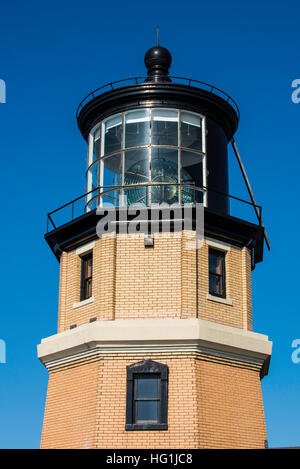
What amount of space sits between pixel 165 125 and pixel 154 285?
4.34 metres

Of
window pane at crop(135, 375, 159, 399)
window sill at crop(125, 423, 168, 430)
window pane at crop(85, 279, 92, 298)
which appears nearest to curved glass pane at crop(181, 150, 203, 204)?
window pane at crop(85, 279, 92, 298)

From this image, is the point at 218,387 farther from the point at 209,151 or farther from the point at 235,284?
the point at 209,151

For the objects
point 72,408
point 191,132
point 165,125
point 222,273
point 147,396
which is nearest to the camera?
point 147,396

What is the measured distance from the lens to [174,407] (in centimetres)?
1762

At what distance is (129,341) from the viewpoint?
714 inches

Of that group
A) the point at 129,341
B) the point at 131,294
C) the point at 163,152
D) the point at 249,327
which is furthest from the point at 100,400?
the point at 163,152

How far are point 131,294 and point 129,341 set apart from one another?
1.27 meters

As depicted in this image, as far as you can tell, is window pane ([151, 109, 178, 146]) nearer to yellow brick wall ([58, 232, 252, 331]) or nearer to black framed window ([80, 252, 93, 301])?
yellow brick wall ([58, 232, 252, 331])

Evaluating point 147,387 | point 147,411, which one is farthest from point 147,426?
point 147,387

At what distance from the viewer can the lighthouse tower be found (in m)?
17.8

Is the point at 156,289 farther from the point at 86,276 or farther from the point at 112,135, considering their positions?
the point at 112,135

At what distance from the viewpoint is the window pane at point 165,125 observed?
20.2 metres

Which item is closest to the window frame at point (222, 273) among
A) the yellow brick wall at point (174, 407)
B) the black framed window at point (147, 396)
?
the yellow brick wall at point (174, 407)
